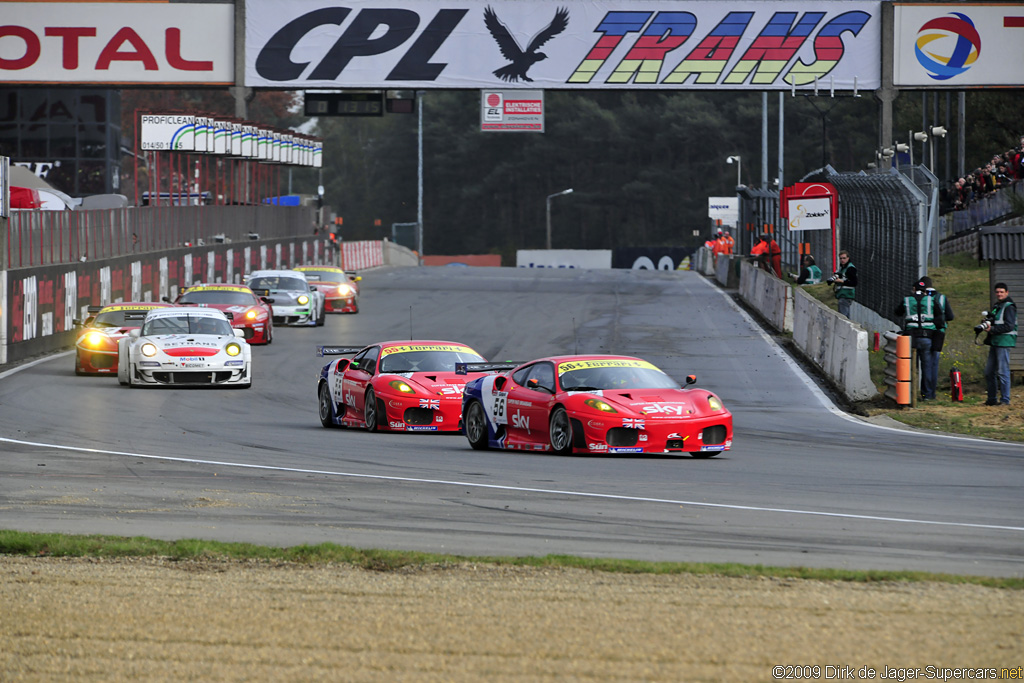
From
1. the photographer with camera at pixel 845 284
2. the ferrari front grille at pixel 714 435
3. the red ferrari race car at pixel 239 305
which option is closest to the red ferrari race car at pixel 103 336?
the red ferrari race car at pixel 239 305

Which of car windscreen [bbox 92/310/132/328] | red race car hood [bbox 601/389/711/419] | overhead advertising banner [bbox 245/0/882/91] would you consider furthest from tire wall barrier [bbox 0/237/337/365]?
red race car hood [bbox 601/389/711/419]

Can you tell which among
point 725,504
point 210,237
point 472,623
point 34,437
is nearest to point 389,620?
point 472,623

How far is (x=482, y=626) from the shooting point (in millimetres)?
6652

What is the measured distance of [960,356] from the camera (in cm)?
2252

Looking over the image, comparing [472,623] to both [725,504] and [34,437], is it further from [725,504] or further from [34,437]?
[34,437]

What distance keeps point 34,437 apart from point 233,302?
14445 mm

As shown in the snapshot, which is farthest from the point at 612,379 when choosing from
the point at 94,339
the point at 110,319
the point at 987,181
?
the point at 987,181

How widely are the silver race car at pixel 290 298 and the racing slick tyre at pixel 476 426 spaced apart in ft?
64.2

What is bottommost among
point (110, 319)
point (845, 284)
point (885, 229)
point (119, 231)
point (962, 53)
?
point (110, 319)

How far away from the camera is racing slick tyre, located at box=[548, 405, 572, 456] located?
46.9 feet

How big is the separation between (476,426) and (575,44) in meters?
30.3

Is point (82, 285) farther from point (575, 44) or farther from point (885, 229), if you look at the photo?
point (575, 44)

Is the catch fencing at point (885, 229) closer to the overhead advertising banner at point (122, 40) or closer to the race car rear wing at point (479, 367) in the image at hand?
the race car rear wing at point (479, 367)

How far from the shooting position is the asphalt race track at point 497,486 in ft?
29.5
